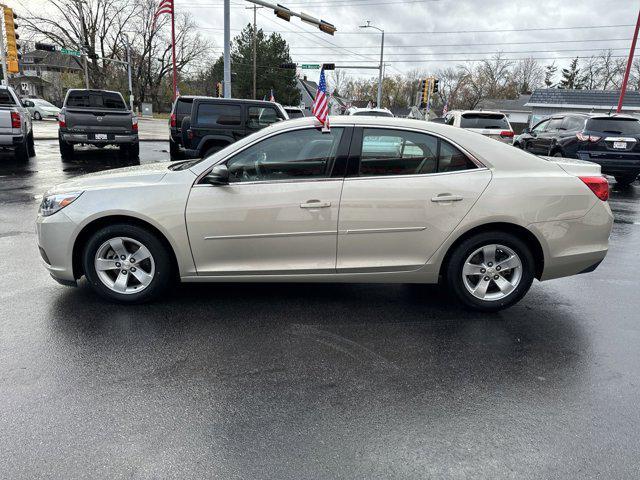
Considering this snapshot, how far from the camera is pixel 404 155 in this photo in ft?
13.5

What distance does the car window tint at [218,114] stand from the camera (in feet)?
38.0

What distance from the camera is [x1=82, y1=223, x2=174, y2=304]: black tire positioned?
403cm

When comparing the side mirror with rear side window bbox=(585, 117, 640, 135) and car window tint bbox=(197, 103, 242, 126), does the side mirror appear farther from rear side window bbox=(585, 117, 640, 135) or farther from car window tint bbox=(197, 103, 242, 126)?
rear side window bbox=(585, 117, 640, 135)

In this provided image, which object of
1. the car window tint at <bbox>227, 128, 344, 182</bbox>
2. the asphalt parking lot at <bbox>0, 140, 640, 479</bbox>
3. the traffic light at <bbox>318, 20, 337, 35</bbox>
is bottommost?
the asphalt parking lot at <bbox>0, 140, 640, 479</bbox>

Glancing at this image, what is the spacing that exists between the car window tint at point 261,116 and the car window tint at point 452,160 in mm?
8464

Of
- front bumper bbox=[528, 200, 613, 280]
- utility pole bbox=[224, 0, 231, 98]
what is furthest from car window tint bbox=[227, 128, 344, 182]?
utility pole bbox=[224, 0, 231, 98]

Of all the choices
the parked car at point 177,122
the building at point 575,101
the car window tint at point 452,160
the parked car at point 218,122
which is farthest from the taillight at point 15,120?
the building at point 575,101

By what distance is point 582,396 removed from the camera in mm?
3068

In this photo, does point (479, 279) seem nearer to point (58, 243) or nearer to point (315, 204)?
point (315, 204)

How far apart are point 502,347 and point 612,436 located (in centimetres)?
109

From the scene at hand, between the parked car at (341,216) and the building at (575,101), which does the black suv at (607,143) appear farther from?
the building at (575,101)

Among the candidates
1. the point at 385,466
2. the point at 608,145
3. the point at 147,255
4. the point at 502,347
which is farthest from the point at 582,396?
the point at 608,145

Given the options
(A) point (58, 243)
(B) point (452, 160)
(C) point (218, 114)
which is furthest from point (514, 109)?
(A) point (58, 243)

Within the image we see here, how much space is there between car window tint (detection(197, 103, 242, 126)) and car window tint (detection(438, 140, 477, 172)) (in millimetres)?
8579
